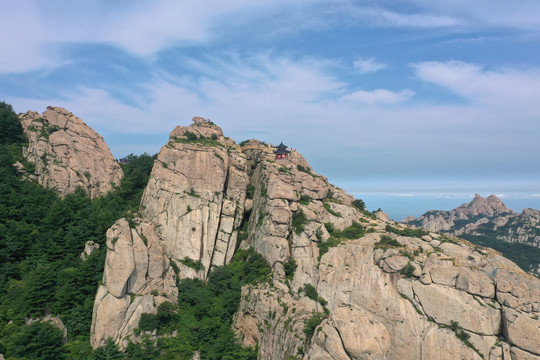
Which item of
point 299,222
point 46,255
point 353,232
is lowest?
point 46,255

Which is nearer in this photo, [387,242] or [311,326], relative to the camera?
[311,326]

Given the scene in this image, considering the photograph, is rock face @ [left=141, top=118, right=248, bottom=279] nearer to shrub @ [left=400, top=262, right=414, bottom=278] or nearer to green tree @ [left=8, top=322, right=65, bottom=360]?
green tree @ [left=8, top=322, right=65, bottom=360]

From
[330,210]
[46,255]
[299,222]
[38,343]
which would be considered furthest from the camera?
[330,210]

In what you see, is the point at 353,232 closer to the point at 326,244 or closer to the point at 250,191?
the point at 326,244

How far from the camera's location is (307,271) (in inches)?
1772

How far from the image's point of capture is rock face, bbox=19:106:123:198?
5231 cm

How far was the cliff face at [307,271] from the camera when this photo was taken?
33.0 metres

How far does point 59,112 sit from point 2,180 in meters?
17.6

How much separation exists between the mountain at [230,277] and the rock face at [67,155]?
224 cm

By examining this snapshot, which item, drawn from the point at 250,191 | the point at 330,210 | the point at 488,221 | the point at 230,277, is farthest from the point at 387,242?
the point at 488,221

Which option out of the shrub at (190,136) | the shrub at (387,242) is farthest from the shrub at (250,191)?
the shrub at (387,242)

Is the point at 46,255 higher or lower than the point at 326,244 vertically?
lower

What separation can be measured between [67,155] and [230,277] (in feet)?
126

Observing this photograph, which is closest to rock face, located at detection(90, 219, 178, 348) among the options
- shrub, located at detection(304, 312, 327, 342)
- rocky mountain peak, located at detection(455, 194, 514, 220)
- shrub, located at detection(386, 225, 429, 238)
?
shrub, located at detection(304, 312, 327, 342)
